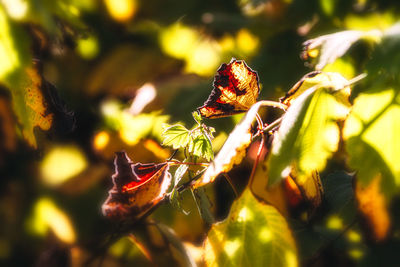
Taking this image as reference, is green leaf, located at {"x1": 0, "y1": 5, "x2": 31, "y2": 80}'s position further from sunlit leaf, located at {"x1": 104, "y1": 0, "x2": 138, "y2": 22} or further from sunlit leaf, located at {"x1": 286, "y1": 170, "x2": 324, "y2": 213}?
sunlit leaf, located at {"x1": 104, "y1": 0, "x2": 138, "y2": 22}

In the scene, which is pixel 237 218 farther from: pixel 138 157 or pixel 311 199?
pixel 138 157

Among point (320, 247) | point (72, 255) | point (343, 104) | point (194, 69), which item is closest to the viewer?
point (343, 104)

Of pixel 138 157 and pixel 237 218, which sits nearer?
pixel 237 218

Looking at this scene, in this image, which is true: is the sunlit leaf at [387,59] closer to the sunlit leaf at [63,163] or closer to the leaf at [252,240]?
the leaf at [252,240]

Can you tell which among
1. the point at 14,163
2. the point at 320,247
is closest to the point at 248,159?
the point at 320,247

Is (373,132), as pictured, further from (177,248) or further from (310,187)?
(177,248)

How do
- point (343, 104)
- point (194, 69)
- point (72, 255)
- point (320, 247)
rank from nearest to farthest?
1. point (343, 104)
2. point (320, 247)
3. point (72, 255)
4. point (194, 69)

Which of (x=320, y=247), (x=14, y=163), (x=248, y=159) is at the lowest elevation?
(x=320, y=247)

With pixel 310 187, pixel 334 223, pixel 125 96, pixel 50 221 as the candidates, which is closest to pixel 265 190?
pixel 310 187
